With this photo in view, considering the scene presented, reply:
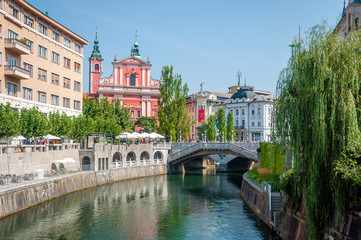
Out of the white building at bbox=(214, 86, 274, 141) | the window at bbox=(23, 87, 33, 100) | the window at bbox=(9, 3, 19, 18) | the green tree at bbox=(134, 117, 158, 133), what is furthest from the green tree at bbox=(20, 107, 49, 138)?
the white building at bbox=(214, 86, 274, 141)

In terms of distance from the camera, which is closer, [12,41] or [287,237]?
[287,237]

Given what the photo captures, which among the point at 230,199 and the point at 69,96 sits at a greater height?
the point at 69,96

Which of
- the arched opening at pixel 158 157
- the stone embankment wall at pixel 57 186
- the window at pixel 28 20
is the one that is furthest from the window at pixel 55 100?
the arched opening at pixel 158 157

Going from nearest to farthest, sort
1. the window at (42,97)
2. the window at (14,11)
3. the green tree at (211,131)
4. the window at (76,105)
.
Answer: the window at (14,11) < the window at (42,97) < the window at (76,105) < the green tree at (211,131)

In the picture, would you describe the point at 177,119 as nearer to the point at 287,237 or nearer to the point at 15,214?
the point at 15,214

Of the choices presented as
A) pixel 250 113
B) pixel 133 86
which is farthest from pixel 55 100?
pixel 250 113

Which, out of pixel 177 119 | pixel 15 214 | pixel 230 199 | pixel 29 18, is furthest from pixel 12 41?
pixel 177 119

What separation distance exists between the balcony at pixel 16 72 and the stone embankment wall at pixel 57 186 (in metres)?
14.3

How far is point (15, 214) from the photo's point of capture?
3375 cm

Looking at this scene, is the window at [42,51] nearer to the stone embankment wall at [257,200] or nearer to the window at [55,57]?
the window at [55,57]

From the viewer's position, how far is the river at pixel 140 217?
98.1 feet

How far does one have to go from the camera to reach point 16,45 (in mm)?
48250

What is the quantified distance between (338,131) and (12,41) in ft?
136

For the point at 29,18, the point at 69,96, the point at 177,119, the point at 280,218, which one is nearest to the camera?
the point at 280,218
